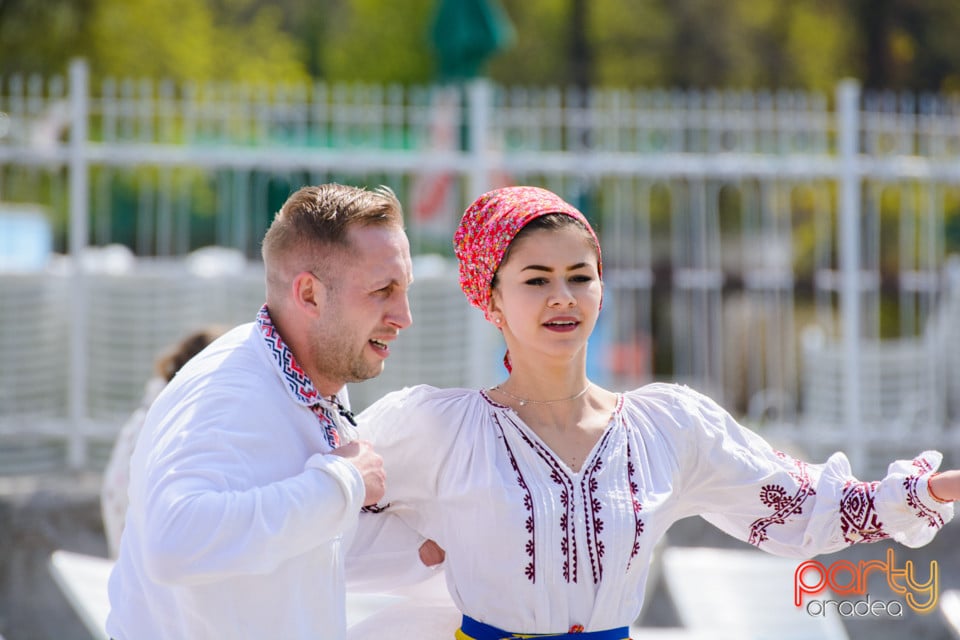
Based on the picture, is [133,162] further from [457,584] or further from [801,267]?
[801,267]

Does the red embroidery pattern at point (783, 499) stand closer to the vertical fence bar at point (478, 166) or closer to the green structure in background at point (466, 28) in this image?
the vertical fence bar at point (478, 166)

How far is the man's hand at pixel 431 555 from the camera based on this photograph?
2582 mm

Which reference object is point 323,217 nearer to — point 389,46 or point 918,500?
point 918,500

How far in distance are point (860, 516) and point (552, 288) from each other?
30.8 inches

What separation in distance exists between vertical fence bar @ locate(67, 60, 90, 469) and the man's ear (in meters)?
4.32

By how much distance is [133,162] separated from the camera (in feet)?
20.6

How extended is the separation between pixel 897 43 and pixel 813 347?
13936 millimetres

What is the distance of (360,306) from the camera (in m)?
2.28

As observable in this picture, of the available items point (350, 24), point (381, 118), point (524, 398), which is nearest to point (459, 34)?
point (381, 118)

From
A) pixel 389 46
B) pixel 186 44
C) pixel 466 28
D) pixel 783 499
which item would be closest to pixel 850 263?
pixel 466 28

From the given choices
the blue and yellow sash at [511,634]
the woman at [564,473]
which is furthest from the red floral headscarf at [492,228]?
the blue and yellow sash at [511,634]

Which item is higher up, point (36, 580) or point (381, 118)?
point (381, 118)

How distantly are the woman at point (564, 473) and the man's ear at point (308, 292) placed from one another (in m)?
0.41

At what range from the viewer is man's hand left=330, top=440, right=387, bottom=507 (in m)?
2.18
